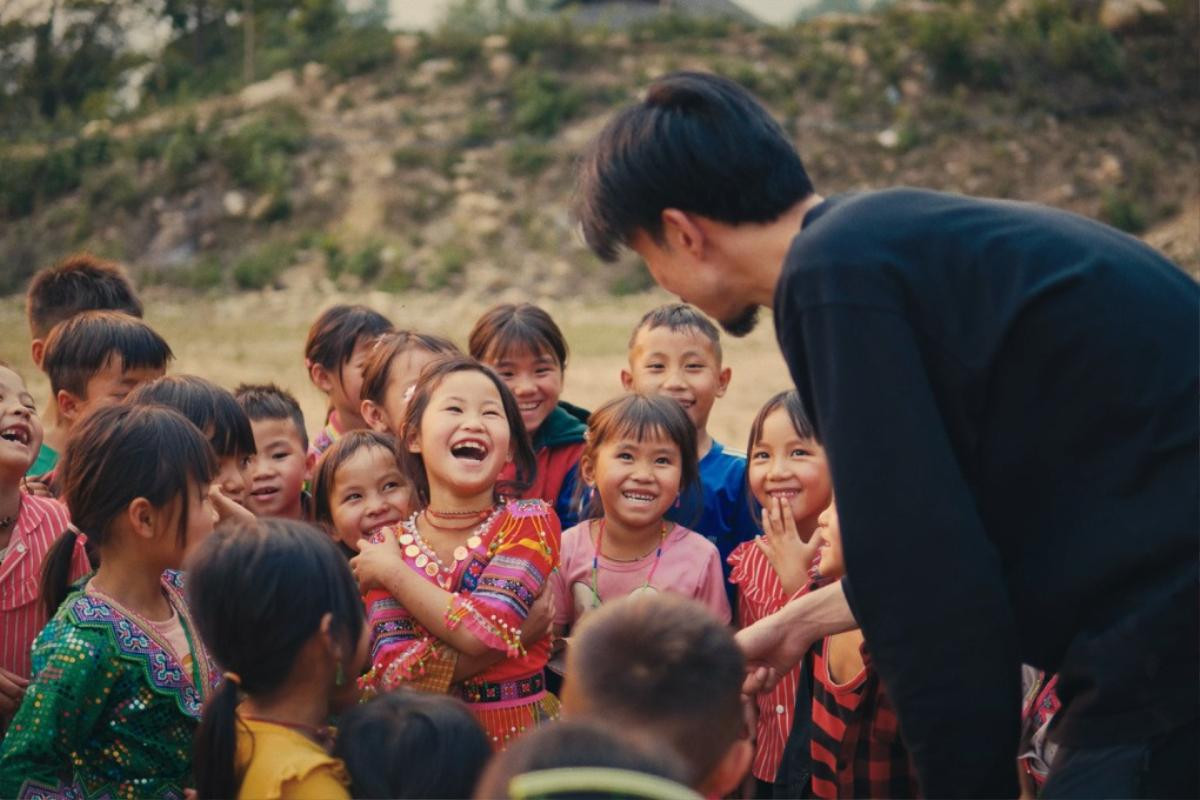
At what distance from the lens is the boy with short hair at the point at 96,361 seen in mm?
4441

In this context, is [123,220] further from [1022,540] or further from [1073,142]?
[1022,540]

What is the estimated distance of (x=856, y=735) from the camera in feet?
11.2

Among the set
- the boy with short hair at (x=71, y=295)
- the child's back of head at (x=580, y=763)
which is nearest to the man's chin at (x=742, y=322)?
the child's back of head at (x=580, y=763)

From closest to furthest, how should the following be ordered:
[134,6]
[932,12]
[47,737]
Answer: [47,737]
[932,12]
[134,6]

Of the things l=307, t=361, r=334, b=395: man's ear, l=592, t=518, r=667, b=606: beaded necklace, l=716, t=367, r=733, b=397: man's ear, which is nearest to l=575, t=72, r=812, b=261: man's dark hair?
l=592, t=518, r=667, b=606: beaded necklace

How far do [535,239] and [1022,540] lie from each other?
25.3m

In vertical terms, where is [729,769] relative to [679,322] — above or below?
above

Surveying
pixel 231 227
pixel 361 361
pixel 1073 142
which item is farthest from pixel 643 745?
pixel 1073 142

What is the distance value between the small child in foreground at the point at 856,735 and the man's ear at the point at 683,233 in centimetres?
113

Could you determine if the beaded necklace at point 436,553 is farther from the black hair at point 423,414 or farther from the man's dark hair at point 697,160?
the man's dark hair at point 697,160

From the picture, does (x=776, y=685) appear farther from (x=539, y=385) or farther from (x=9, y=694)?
(x=9, y=694)

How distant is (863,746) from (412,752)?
142 centimetres

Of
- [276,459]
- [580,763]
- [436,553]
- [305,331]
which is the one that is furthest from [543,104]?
[580,763]

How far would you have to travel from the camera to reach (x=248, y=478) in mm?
4152
